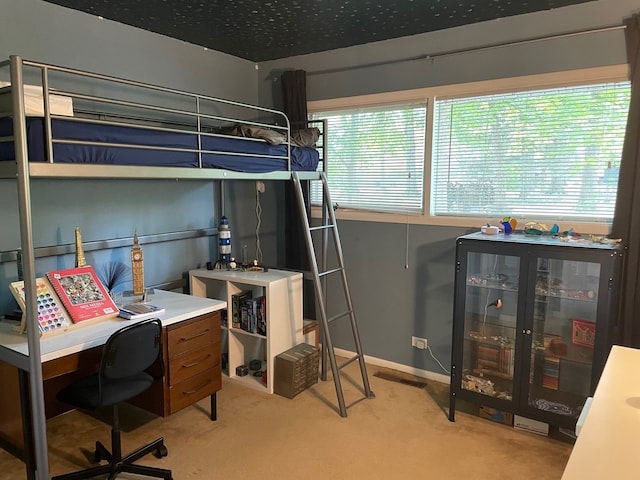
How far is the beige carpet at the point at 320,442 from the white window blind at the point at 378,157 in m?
1.52

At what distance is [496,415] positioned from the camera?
305cm

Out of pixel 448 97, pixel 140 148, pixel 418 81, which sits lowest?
pixel 140 148

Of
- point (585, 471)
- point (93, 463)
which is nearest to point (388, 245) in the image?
point (93, 463)

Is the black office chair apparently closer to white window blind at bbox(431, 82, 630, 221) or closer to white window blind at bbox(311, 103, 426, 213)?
white window blind at bbox(311, 103, 426, 213)

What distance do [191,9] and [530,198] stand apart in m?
2.51

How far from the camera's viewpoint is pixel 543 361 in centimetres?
287

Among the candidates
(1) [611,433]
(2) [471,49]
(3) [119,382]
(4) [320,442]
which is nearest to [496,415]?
(4) [320,442]

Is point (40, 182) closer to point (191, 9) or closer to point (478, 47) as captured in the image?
point (191, 9)

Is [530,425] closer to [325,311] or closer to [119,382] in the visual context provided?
[325,311]

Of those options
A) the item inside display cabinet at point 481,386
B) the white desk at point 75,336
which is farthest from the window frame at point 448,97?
the white desk at point 75,336

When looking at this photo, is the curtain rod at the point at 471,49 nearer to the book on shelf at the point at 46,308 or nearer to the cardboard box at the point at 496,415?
the cardboard box at the point at 496,415

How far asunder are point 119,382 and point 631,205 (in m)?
2.95

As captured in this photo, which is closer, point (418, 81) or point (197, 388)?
point (197, 388)

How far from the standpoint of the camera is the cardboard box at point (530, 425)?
2.88 metres
